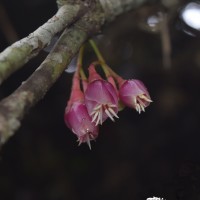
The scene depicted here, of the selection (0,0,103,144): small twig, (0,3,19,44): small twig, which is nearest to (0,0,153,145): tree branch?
(0,0,103,144): small twig

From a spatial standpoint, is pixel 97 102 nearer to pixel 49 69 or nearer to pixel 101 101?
pixel 101 101

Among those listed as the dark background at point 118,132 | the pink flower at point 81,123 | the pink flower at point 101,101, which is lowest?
the dark background at point 118,132

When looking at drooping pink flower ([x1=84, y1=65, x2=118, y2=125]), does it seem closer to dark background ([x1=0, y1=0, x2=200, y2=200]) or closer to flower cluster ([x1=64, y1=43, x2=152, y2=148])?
flower cluster ([x1=64, y1=43, x2=152, y2=148])

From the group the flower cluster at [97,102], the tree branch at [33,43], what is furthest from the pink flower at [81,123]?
the tree branch at [33,43]

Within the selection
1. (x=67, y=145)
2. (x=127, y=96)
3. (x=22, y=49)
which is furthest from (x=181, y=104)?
(x=22, y=49)

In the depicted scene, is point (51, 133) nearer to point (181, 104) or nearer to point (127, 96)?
point (181, 104)

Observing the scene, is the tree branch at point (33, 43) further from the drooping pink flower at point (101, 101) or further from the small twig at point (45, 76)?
the drooping pink flower at point (101, 101)

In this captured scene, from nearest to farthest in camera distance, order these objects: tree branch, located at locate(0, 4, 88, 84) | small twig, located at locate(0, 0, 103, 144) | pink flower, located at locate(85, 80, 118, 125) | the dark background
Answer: small twig, located at locate(0, 0, 103, 144) → tree branch, located at locate(0, 4, 88, 84) → pink flower, located at locate(85, 80, 118, 125) → the dark background
